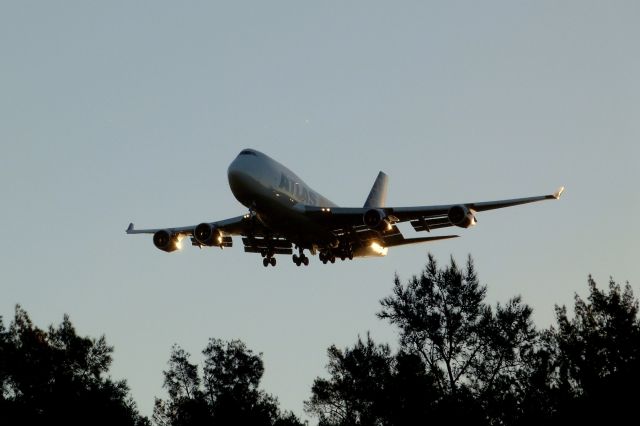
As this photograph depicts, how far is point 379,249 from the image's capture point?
174ft

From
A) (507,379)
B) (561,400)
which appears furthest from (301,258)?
(561,400)

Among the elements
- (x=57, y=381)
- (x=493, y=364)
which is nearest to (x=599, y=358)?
(x=493, y=364)

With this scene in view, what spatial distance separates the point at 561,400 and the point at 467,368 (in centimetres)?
791

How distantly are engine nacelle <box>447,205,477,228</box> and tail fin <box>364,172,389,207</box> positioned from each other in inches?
823

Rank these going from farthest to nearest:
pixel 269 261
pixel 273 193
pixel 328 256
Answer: pixel 269 261, pixel 328 256, pixel 273 193

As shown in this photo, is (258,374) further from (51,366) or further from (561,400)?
(561,400)

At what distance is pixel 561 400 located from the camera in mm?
43031

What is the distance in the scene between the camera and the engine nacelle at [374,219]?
45.4 metres

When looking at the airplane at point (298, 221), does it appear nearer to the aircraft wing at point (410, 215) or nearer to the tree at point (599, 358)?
the aircraft wing at point (410, 215)

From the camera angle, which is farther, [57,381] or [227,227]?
[57,381]

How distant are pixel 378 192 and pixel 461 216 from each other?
2327 centimetres

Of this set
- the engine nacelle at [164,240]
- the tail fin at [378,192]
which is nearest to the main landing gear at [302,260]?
the engine nacelle at [164,240]

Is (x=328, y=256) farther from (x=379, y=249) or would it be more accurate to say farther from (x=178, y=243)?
(x=178, y=243)

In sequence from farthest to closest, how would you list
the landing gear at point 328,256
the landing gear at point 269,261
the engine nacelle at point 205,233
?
1. the landing gear at point 269,261
2. the landing gear at point 328,256
3. the engine nacelle at point 205,233
